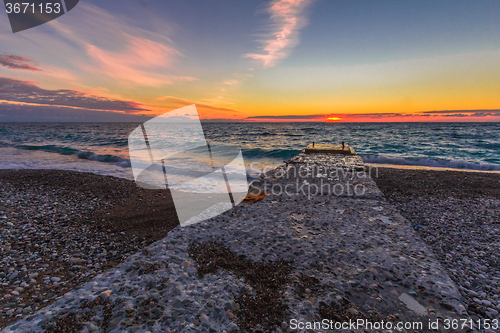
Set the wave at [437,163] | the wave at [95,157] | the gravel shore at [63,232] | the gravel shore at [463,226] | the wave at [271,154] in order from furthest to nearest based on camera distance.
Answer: the wave at [271,154] → the wave at [95,157] → the wave at [437,163] → the gravel shore at [63,232] → the gravel shore at [463,226]

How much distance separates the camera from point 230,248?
3125mm

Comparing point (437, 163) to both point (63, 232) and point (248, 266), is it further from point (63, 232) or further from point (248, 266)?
point (63, 232)

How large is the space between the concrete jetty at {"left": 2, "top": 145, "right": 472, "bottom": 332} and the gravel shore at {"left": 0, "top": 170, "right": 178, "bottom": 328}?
1.27 metres

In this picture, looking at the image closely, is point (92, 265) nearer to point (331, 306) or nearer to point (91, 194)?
point (331, 306)

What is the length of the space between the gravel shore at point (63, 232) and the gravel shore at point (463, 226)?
5.03 meters

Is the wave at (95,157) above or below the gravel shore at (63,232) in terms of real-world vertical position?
above

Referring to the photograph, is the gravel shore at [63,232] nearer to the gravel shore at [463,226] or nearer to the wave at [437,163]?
the gravel shore at [463,226]

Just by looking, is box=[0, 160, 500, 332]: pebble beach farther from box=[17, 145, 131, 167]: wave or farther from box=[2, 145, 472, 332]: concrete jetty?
box=[17, 145, 131, 167]: wave

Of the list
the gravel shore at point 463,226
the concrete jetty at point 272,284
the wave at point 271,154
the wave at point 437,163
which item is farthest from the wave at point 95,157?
the wave at point 437,163

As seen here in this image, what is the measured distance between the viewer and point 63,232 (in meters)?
4.57

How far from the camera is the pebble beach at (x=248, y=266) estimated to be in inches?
80.3

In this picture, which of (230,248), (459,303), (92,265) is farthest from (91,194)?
(459,303)

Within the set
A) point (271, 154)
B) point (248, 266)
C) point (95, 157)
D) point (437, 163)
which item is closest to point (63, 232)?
point (248, 266)

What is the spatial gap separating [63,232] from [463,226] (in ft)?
27.3
